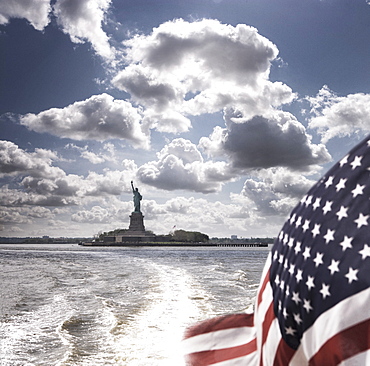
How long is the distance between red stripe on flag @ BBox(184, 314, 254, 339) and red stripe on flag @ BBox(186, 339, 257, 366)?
0.12 m

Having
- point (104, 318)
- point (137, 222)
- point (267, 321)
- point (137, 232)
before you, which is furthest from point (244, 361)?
point (137, 232)

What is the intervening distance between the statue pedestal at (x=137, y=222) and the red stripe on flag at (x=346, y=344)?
111135mm

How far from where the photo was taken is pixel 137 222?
114 meters

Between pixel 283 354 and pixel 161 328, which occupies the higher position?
pixel 283 354

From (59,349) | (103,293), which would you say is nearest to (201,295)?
(103,293)

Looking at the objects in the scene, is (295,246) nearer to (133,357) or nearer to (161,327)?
(133,357)

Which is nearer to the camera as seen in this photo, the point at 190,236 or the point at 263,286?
the point at 263,286

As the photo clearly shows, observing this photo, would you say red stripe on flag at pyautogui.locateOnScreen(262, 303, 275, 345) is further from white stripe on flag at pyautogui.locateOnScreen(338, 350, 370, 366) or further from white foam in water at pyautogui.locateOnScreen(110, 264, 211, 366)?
white foam in water at pyautogui.locateOnScreen(110, 264, 211, 366)

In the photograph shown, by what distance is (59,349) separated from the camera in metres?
8.30

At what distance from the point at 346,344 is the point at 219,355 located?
101 centimetres

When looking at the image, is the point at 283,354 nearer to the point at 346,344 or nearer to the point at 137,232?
the point at 346,344

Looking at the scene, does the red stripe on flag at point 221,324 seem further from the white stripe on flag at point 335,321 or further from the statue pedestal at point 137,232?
the statue pedestal at point 137,232

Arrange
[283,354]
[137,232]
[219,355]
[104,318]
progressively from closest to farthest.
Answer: [283,354] < [219,355] < [104,318] < [137,232]

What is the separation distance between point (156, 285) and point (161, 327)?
9837 millimetres
